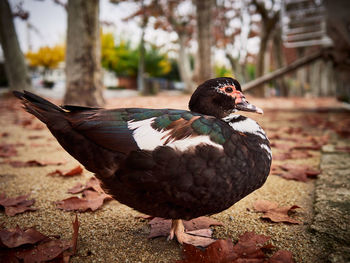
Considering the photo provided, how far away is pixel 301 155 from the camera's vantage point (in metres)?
3.36

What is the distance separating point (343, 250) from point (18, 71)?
11.6 m

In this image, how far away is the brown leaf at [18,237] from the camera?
148 centimetres

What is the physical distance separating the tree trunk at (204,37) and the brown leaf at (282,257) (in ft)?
21.9

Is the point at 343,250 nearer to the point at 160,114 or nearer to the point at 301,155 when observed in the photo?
the point at 160,114

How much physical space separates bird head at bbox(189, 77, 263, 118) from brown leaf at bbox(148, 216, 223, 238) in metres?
0.69

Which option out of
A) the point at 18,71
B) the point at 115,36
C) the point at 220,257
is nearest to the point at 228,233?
the point at 220,257

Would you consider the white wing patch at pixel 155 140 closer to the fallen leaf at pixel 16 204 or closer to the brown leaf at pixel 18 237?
the brown leaf at pixel 18 237

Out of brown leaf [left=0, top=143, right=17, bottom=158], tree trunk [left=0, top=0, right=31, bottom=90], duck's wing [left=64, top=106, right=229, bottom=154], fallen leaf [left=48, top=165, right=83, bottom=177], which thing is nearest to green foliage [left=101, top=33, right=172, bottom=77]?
tree trunk [left=0, top=0, right=31, bottom=90]

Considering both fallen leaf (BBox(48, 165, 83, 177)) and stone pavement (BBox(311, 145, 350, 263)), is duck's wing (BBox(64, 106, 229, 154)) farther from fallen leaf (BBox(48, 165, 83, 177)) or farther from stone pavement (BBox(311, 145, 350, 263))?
fallen leaf (BBox(48, 165, 83, 177))

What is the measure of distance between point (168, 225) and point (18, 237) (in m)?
0.84

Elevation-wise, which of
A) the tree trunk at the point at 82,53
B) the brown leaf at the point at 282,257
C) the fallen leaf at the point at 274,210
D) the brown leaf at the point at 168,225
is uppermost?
the tree trunk at the point at 82,53

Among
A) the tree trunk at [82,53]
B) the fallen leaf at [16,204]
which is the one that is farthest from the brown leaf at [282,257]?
the tree trunk at [82,53]

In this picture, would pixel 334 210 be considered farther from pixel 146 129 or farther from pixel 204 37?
pixel 204 37

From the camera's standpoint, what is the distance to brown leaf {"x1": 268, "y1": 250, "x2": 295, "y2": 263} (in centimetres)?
137
